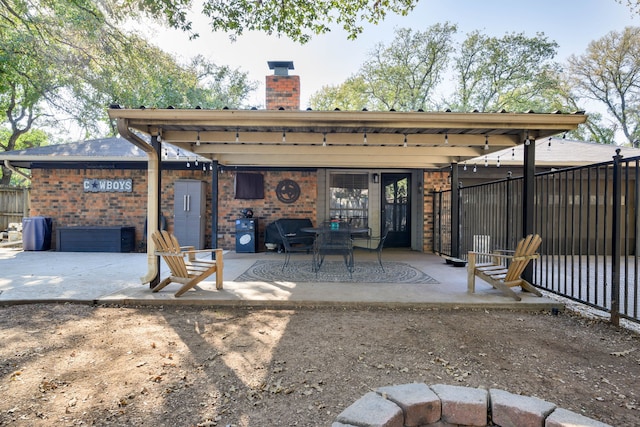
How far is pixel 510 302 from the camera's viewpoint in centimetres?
405

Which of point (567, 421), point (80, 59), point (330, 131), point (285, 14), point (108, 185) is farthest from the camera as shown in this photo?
point (80, 59)

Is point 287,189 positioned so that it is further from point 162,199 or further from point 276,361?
point 276,361

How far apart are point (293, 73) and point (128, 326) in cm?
575

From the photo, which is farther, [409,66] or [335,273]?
[409,66]

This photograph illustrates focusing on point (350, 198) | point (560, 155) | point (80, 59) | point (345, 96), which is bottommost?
point (350, 198)

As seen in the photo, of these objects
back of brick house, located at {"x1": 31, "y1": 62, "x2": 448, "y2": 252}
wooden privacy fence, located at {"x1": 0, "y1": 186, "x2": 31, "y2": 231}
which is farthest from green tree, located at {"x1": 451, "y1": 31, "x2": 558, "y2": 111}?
wooden privacy fence, located at {"x1": 0, "y1": 186, "x2": 31, "y2": 231}

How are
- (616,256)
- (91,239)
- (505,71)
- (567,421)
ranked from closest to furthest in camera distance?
(567,421)
(616,256)
(91,239)
(505,71)

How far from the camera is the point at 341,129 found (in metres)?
4.73

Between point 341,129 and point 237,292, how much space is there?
8.31 feet

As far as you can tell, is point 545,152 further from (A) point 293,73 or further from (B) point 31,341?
(B) point 31,341

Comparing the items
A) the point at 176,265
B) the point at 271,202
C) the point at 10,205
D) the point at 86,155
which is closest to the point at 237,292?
the point at 176,265

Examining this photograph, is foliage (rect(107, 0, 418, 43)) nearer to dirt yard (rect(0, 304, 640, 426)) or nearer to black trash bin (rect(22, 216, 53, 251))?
dirt yard (rect(0, 304, 640, 426))

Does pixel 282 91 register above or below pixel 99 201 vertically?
above

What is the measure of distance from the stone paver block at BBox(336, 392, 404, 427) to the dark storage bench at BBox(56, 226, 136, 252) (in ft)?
27.3
